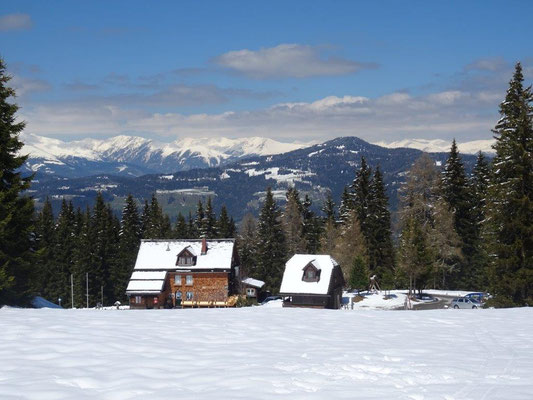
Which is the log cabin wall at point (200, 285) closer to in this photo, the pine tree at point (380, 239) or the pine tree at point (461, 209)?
the pine tree at point (380, 239)

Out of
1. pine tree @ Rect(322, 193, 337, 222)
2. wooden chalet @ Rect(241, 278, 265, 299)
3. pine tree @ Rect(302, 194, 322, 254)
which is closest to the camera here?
wooden chalet @ Rect(241, 278, 265, 299)

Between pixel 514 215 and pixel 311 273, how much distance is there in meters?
27.5

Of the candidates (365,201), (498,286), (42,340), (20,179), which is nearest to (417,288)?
(365,201)

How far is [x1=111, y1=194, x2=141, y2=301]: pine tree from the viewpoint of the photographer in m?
82.9

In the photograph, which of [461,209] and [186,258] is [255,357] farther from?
[461,209]

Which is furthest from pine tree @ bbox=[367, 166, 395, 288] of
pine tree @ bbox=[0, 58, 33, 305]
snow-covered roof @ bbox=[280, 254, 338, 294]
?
pine tree @ bbox=[0, 58, 33, 305]

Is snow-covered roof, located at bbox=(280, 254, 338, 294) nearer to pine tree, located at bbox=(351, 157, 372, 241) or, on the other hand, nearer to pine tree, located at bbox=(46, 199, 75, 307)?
pine tree, located at bbox=(351, 157, 372, 241)

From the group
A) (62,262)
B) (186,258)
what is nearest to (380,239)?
(186,258)

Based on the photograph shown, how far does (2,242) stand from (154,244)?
44202 mm

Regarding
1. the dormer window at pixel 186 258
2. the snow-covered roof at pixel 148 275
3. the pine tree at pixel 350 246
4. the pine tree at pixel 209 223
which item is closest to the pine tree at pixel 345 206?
the pine tree at pixel 350 246

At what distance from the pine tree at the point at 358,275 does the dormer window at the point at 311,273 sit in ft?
34.5

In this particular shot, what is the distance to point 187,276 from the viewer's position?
69.1 m

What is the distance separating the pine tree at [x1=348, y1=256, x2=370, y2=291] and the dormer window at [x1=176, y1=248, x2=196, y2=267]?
20515mm

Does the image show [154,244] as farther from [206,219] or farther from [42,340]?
[42,340]
